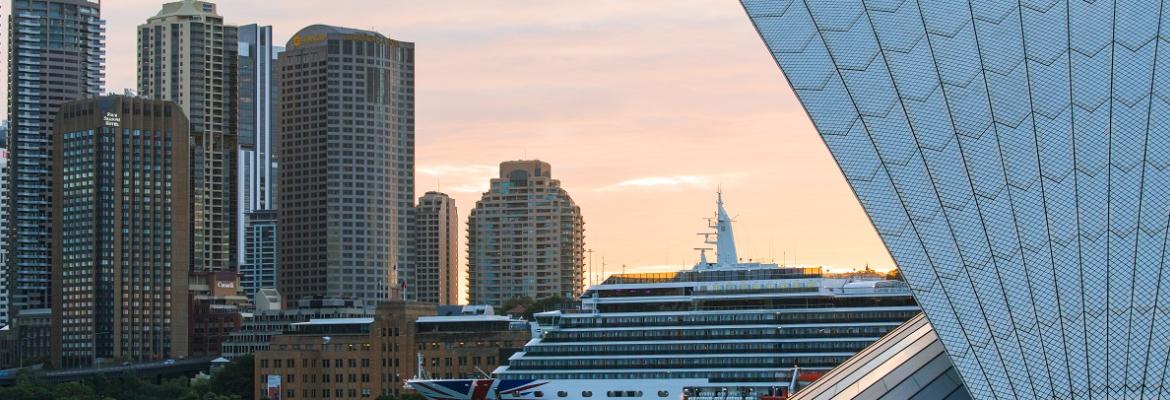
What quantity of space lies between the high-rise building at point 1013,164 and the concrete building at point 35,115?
531ft

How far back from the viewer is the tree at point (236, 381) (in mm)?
111750

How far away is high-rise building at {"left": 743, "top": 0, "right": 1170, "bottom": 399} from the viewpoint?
27578 mm

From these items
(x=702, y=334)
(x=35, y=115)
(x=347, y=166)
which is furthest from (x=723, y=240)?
(x=35, y=115)

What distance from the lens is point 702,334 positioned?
70.7 m

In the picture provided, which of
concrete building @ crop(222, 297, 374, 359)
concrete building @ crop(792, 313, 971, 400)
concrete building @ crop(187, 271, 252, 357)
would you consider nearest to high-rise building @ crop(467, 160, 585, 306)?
concrete building @ crop(187, 271, 252, 357)

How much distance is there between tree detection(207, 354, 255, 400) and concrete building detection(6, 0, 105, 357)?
72.1 meters

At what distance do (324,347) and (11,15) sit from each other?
362ft

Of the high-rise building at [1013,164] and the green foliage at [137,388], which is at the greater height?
the high-rise building at [1013,164]

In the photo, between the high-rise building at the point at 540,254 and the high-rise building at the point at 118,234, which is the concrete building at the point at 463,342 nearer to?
the high-rise building at the point at 118,234

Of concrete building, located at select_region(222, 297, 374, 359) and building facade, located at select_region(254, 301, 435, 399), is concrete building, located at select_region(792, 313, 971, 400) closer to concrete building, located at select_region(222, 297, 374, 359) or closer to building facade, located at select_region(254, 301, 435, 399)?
building facade, located at select_region(254, 301, 435, 399)

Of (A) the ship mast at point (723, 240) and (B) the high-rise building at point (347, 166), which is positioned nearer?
(A) the ship mast at point (723, 240)

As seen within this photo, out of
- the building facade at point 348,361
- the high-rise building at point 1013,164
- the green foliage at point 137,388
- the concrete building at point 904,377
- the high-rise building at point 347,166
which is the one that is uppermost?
the high-rise building at point 347,166

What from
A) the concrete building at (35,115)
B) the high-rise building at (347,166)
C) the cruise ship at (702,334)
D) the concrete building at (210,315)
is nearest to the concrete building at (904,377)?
the cruise ship at (702,334)

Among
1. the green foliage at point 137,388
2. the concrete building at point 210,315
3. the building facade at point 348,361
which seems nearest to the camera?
the building facade at point 348,361
